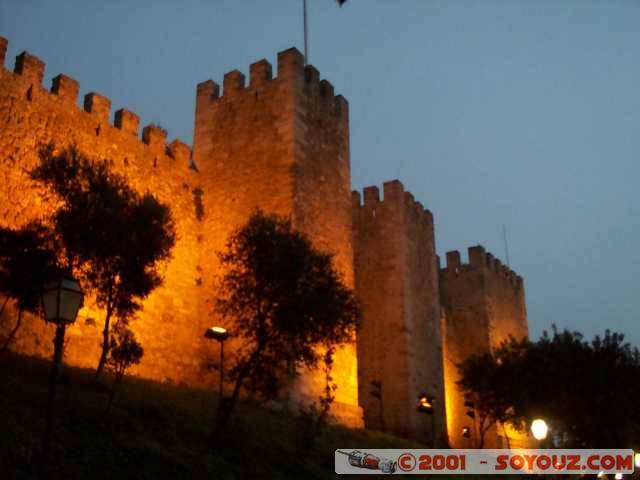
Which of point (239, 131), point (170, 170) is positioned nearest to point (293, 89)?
point (239, 131)

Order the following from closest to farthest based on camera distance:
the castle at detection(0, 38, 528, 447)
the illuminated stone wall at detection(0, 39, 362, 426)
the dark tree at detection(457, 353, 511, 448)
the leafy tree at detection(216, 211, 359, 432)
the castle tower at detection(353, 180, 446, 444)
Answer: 1. the leafy tree at detection(216, 211, 359, 432)
2. the illuminated stone wall at detection(0, 39, 362, 426)
3. the castle at detection(0, 38, 528, 447)
4. the dark tree at detection(457, 353, 511, 448)
5. the castle tower at detection(353, 180, 446, 444)

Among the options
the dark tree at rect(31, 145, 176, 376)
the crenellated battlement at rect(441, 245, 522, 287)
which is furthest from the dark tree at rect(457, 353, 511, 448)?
the dark tree at rect(31, 145, 176, 376)

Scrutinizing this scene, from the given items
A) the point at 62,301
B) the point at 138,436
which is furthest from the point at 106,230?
the point at 62,301

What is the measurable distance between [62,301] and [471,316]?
25495 millimetres

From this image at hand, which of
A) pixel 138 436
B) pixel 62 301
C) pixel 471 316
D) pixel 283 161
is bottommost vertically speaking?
pixel 138 436

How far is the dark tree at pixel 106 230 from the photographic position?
1219cm

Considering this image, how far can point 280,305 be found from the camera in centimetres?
1266

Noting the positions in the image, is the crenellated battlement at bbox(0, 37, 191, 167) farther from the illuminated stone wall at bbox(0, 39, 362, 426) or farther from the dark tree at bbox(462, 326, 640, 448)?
the dark tree at bbox(462, 326, 640, 448)

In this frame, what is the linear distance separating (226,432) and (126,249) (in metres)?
3.60

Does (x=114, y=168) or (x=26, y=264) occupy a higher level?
(x=114, y=168)

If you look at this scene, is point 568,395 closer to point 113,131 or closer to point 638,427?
point 638,427

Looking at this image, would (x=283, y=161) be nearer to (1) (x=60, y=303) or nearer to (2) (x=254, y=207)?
(2) (x=254, y=207)

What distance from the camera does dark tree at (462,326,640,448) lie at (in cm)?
2062

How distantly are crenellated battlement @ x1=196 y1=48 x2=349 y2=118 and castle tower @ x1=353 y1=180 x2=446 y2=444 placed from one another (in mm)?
5063
